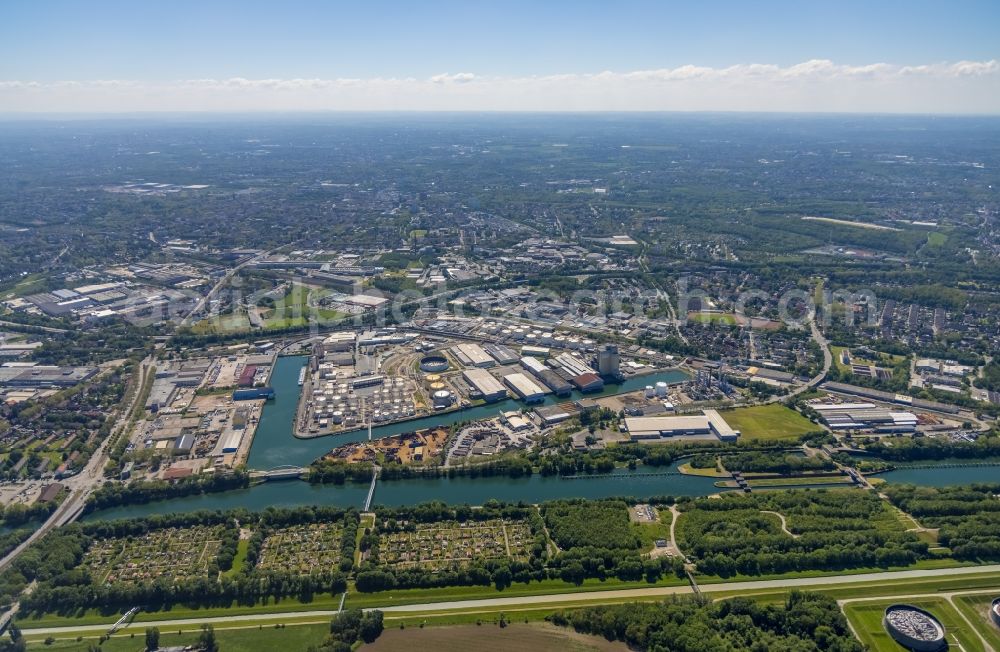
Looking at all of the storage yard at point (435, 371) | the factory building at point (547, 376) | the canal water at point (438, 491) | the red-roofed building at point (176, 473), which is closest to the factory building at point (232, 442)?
the red-roofed building at point (176, 473)

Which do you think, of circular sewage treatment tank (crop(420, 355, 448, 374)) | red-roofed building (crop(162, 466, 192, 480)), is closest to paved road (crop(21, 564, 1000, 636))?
red-roofed building (crop(162, 466, 192, 480))

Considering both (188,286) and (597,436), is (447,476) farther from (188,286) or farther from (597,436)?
(188,286)

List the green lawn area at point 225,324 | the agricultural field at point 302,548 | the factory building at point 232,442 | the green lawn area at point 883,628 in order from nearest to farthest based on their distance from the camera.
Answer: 1. the green lawn area at point 883,628
2. the agricultural field at point 302,548
3. the factory building at point 232,442
4. the green lawn area at point 225,324

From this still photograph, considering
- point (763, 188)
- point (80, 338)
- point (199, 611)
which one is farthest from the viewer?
point (763, 188)

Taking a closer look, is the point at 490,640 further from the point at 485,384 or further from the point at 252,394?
the point at 252,394

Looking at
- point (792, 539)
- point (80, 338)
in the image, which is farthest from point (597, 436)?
point (80, 338)

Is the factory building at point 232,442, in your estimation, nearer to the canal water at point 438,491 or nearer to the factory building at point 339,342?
the canal water at point 438,491

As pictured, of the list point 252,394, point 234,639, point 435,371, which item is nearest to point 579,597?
point 234,639

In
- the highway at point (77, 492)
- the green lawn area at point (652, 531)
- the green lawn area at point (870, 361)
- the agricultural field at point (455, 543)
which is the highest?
the green lawn area at point (870, 361)
